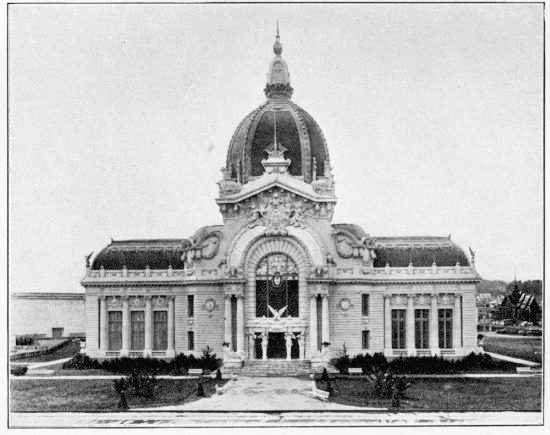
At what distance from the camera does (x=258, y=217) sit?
49000mm

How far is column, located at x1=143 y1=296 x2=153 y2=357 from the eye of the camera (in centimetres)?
4984

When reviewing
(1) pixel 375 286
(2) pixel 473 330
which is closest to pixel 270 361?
(1) pixel 375 286

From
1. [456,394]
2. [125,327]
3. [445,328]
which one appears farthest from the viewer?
[125,327]

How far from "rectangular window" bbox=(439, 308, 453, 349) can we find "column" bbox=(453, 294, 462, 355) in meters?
0.29

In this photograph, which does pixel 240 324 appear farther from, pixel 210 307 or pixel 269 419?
pixel 269 419

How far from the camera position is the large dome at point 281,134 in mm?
53094

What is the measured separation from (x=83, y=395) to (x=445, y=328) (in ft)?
69.3

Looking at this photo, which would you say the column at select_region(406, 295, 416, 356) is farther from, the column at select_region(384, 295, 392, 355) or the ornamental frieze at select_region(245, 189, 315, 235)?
the ornamental frieze at select_region(245, 189, 315, 235)

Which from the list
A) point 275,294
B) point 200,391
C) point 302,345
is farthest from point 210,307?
point 200,391

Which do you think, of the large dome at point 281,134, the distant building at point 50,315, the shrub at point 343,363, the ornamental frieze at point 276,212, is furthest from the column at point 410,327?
the distant building at point 50,315

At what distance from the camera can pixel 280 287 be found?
49156 millimetres

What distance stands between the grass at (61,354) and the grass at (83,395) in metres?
8.43

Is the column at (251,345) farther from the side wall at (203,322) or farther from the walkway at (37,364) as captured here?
the walkway at (37,364)

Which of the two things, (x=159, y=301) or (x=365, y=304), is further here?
(x=159, y=301)
